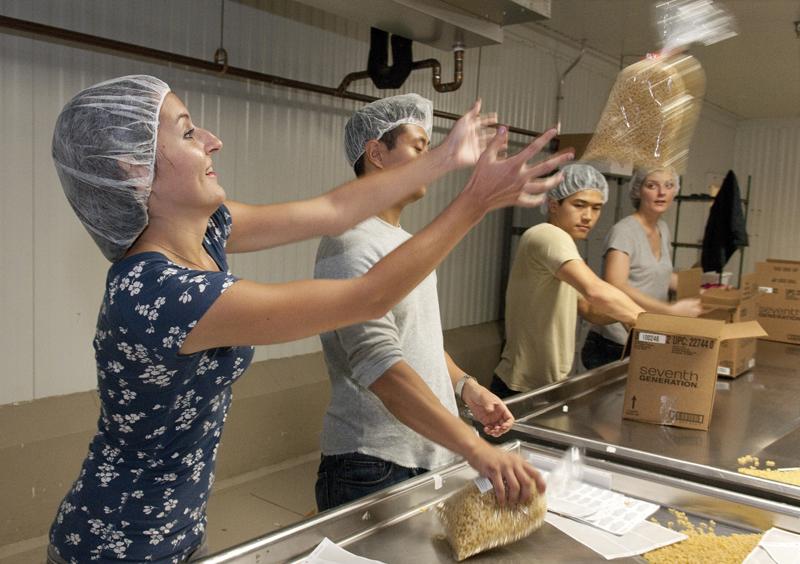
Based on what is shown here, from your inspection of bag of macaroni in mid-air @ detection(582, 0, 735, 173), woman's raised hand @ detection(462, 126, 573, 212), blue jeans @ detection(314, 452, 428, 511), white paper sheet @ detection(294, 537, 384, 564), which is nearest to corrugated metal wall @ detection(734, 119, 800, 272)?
bag of macaroni in mid-air @ detection(582, 0, 735, 173)

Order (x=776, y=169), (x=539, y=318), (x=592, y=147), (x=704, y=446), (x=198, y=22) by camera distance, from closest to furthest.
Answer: (x=592, y=147), (x=704, y=446), (x=539, y=318), (x=198, y=22), (x=776, y=169)

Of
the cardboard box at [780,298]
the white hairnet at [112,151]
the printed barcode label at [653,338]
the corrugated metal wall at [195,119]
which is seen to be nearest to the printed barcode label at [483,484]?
the white hairnet at [112,151]

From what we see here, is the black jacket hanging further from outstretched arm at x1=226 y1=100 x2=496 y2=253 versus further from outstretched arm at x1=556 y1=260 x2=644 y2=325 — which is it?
outstretched arm at x1=226 y1=100 x2=496 y2=253

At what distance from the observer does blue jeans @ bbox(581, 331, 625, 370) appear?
9.25 feet

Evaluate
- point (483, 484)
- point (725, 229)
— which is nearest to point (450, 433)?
point (483, 484)

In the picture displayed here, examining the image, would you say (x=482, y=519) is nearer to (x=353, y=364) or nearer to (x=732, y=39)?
(x=353, y=364)

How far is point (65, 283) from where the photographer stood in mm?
2596

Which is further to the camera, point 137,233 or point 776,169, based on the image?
point 776,169

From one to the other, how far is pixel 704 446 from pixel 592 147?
72 centimetres

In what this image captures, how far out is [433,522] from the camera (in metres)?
1.11

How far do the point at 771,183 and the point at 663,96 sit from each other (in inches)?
312

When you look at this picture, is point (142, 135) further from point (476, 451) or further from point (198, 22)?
point (198, 22)

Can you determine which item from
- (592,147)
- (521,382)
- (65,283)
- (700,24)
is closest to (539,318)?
(521,382)

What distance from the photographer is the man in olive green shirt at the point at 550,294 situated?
2.18 meters
